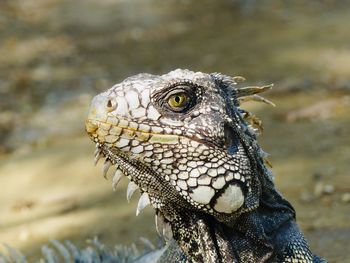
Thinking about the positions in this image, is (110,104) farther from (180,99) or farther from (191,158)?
(191,158)

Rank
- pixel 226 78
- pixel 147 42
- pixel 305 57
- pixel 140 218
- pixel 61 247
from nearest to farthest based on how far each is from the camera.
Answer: pixel 226 78
pixel 61 247
pixel 140 218
pixel 305 57
pixel 147 42

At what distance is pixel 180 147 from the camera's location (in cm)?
378

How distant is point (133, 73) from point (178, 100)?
1041 centimetres

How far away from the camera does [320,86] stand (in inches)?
470

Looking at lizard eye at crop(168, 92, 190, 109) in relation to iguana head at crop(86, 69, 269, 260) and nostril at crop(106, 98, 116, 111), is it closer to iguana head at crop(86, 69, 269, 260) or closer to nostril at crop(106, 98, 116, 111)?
iguana head at crop(86, 69, 269, 260)

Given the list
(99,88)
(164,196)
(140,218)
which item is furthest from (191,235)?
(99,88)

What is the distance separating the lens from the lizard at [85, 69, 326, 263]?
12.3 feet

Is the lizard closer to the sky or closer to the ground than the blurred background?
closer to the ground

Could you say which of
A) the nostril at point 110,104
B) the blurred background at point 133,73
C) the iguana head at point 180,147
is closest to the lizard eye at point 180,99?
the iguana head at point 180,147

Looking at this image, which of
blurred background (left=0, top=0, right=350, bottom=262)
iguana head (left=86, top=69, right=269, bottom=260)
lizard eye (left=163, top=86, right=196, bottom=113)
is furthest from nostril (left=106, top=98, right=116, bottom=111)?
blurred background (left=0, top=0, right=350, bottom=262)

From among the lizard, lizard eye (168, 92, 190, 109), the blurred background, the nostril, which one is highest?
the blurred background

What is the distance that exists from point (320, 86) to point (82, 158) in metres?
4.04

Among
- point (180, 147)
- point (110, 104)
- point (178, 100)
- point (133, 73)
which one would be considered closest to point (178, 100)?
point (178, 100)

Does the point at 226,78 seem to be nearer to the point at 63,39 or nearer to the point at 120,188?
the point at 120,188
